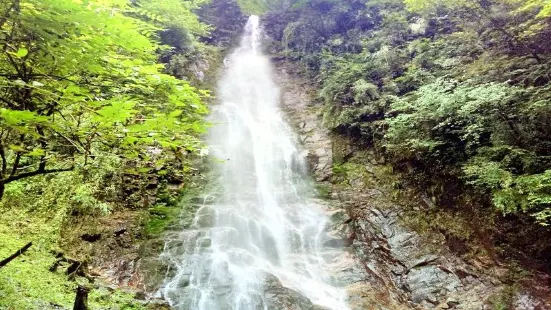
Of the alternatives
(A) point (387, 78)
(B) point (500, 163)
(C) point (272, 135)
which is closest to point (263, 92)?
(C) point (272, 135)

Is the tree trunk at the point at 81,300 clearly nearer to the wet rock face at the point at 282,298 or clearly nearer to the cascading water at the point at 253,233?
the cascading water at the point at 253,233

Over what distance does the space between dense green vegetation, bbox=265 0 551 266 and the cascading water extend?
10.2 ft

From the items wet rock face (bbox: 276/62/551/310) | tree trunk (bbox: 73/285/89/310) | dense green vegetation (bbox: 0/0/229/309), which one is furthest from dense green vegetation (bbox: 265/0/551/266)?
tree trunk (bbox: 73/285/89/310)

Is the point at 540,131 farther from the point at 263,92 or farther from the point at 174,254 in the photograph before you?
the point at 263,92

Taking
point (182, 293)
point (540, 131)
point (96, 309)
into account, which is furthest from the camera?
point (540, 131)

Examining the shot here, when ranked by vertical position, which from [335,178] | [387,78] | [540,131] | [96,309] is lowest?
[96,309]

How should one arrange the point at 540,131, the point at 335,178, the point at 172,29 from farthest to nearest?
1. the point at 172,29
2. the point at 335,178
3. the point at 540,131

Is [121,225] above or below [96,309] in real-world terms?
above

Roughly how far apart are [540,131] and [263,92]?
1473 cm

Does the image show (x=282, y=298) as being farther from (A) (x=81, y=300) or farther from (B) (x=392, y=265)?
(A) (x=81, y=300)

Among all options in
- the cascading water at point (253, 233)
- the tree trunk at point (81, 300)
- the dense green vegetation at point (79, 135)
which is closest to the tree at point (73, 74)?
the dense green vegetation at point (79, 135)

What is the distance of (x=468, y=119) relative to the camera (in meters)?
9.74

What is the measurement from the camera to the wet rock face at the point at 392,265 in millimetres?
8438

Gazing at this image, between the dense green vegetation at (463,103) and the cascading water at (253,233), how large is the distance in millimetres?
3095
